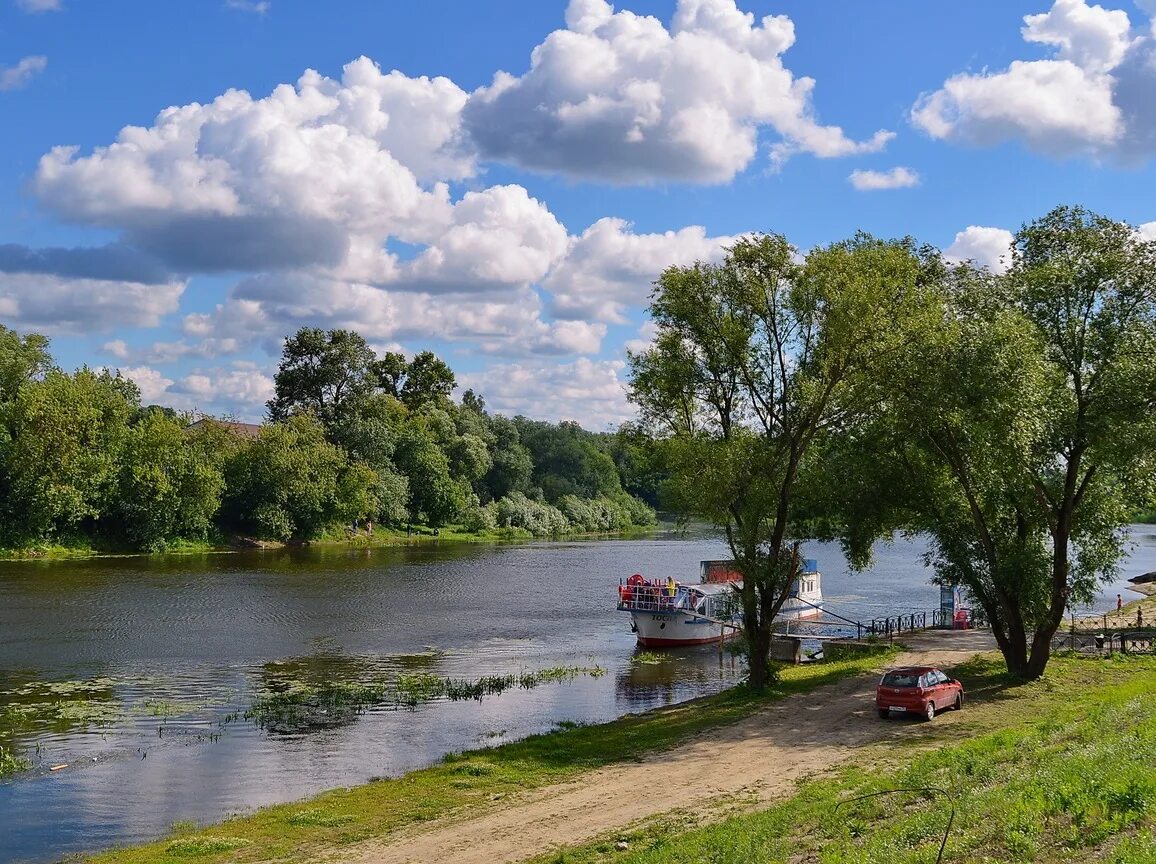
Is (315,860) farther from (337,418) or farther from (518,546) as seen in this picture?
(337,418)

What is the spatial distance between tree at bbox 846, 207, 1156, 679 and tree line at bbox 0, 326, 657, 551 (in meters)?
11.0

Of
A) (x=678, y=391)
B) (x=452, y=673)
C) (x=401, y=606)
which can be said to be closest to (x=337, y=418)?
(x=401, y=606)

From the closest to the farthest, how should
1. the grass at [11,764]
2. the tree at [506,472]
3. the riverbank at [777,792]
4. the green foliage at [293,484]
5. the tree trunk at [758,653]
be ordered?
1. the riverbank at [777,792]
2. the grass at [11,764]
3. the tree trunk at [758,653]
4. the green foliage at [293,484]
5. the tree at [506,472]

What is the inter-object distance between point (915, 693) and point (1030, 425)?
363 inches

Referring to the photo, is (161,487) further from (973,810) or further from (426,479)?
(973,810)

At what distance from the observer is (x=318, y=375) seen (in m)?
133

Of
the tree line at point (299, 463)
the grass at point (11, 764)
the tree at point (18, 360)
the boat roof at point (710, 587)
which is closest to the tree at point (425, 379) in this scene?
the tree line at point (299, 463)

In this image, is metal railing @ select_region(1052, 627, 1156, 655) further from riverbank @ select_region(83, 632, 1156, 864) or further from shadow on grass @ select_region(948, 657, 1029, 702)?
riverbank @ select_region(83, 632, 1156, 864)

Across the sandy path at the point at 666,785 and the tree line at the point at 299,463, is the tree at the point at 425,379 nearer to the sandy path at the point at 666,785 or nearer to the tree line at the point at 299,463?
the tree line at the point at 299,463

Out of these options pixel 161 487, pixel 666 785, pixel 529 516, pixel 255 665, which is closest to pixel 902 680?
pixel 666 785

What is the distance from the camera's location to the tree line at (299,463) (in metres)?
85.6

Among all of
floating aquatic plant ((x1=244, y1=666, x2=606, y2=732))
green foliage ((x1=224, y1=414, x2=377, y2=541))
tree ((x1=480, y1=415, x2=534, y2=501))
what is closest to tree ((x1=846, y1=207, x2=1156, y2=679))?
floating aquatic plant ((x1=244, y1=666, x2=606, y2=732))

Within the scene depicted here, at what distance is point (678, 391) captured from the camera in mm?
36219

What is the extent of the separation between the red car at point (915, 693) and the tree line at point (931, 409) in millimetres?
5363
